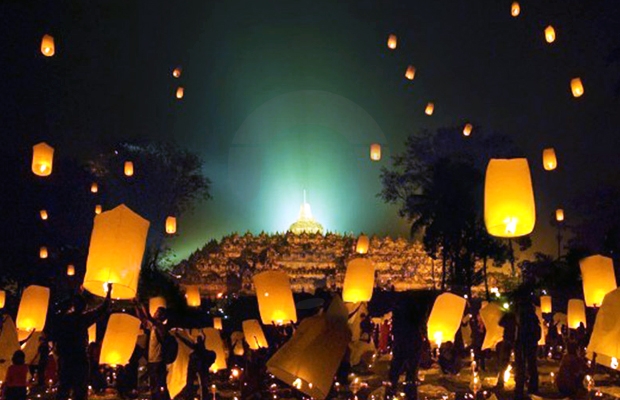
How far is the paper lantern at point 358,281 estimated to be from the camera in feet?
44.2

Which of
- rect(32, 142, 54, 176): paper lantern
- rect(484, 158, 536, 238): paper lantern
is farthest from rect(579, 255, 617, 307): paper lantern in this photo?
rect(32, 142, 54, 176): paper lantern

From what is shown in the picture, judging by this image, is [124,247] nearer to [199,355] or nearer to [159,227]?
[199,355]

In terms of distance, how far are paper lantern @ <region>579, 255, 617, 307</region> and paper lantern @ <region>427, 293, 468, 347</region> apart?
81.6 inches

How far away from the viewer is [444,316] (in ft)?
36.0

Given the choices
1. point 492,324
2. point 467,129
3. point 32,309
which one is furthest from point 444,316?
point 467,129

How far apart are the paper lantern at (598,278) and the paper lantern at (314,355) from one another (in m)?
6.55

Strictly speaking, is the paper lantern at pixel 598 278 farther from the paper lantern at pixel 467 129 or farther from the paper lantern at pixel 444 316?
the paper lantern at pixel 467 129

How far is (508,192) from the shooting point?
8852 mm

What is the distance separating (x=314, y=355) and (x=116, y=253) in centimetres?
230

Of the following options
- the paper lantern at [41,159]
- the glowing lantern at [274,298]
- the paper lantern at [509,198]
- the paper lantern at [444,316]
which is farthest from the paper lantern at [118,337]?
the paper lantern at [41,159]

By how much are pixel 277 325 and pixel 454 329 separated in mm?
2687

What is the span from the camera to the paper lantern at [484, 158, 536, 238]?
885 cm

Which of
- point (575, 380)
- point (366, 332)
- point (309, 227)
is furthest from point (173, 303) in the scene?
point (309, 227)

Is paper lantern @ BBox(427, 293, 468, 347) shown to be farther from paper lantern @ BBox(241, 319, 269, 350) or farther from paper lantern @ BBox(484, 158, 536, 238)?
paper lantern @ BBox(241, 319, 269, 350)
